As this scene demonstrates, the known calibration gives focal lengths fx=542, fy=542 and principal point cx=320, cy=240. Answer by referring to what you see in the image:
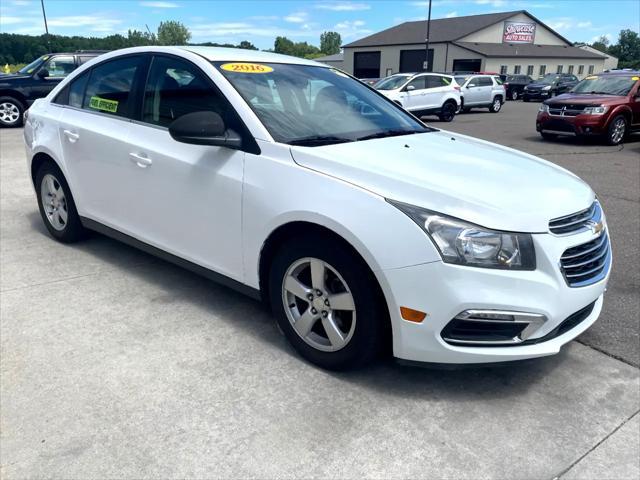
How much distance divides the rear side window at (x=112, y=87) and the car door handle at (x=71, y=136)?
24 centimetres

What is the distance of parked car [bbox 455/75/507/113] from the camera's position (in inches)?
904

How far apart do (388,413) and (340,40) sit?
541ft

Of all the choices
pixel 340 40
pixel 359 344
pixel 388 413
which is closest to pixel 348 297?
pixel 359 344

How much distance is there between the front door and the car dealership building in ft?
174

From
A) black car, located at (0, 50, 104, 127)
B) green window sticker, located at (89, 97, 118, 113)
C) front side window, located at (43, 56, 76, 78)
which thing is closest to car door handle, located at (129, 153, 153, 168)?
green window sticker, located at (89, 97, 118, 113)

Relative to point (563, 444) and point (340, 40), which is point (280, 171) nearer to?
point (563, 444)

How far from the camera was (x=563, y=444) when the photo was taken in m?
2.49

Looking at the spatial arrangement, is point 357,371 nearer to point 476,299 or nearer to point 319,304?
point 319,304

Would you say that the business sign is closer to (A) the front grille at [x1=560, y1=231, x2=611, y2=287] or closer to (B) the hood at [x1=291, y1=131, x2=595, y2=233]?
(B) the hood at [x1=291, y1=131, x2=595, y2=233]

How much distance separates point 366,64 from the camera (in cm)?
6241

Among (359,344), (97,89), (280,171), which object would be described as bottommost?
(359,344)

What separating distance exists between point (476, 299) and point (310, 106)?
1748mm

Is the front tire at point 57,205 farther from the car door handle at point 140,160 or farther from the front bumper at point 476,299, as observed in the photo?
the front bumper at point 476,299

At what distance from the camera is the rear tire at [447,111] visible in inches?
754
